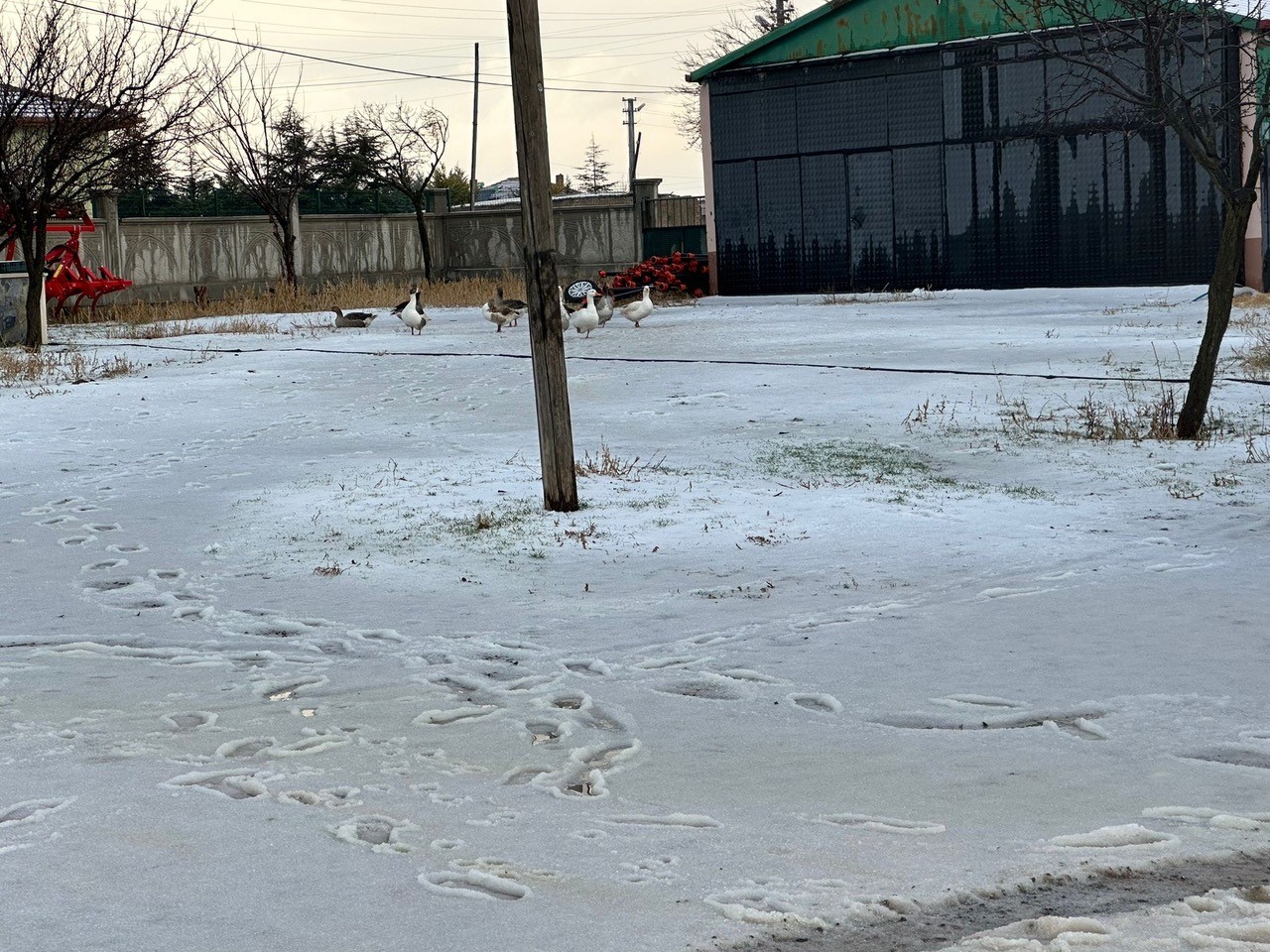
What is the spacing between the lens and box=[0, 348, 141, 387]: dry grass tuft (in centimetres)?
1432

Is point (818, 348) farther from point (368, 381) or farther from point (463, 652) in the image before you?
point (463, 652)

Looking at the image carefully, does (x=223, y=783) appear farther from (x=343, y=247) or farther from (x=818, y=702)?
(x=343, y=247)

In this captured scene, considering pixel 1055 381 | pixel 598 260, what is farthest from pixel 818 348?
pixel 598 260

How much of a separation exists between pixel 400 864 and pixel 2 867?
87 centimetres

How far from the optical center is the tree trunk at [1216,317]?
8680 millimetres

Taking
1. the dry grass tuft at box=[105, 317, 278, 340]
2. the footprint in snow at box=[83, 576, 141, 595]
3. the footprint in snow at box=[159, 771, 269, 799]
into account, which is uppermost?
the dry grass tuft at box=[105, 317, 278, 340]

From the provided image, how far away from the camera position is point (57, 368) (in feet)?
51.0

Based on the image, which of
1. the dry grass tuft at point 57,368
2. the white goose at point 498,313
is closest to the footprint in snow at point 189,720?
the dry grass tuft at point 57,368

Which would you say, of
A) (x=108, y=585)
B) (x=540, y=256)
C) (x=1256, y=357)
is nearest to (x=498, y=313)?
(x=1256, y=357)

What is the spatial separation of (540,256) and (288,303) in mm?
20209

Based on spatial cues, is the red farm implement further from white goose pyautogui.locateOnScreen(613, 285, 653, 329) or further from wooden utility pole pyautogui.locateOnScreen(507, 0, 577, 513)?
wooden utility pole pyautogui.locateOnScreen(507, 0, 577, 513)

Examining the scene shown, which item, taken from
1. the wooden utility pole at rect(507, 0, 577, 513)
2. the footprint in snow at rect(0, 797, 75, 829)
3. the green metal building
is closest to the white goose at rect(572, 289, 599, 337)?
the green metal building

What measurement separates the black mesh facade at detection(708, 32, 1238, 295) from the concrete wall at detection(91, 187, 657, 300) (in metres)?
5.89

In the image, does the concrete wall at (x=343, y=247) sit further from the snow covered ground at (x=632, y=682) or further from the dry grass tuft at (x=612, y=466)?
the dry grass tuft at (x=612, y=466)
